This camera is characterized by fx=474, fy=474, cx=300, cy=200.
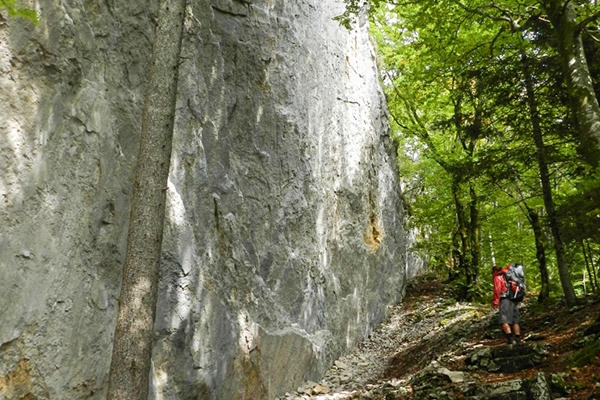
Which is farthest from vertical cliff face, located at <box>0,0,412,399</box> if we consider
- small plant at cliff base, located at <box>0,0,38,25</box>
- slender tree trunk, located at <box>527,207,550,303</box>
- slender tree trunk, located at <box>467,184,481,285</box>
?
slender tree trunk, located at <box>527,207,550,303</box>

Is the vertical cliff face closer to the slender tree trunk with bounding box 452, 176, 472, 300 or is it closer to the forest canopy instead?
the forest canopy

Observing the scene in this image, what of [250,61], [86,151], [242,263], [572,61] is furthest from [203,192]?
[572,61]

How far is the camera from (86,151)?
5.77 meters

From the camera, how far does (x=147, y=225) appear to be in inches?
192

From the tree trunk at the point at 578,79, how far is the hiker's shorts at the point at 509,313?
3.80 meters

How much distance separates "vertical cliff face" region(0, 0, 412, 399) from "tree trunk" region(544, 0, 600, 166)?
17.7 feet

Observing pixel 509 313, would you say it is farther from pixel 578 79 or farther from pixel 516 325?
pixel 578 79

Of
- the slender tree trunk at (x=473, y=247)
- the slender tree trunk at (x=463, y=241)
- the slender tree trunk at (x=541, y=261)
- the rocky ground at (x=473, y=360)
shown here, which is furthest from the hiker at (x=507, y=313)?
the slender tree trunk at (x=463, y=241)

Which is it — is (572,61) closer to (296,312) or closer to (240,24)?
(240,24)

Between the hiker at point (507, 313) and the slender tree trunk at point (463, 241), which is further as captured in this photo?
the slender tree trunk at point (463, 241)

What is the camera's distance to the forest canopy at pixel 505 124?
7.71 metres

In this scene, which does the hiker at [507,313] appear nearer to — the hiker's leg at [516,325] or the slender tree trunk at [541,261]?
the hiker's leg at [516,325]

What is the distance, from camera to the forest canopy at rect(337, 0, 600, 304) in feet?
25.3

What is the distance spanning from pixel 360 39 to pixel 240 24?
8213 millimetres
